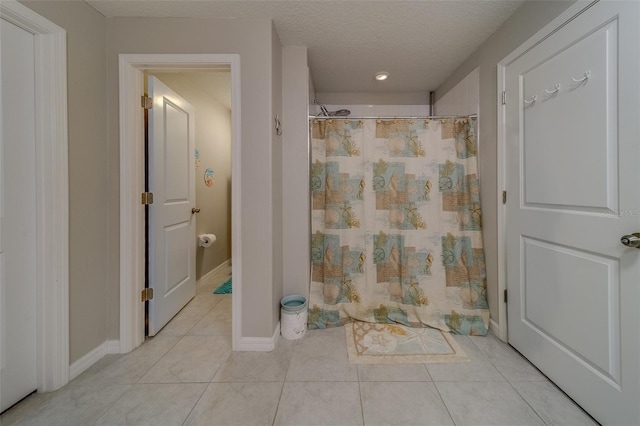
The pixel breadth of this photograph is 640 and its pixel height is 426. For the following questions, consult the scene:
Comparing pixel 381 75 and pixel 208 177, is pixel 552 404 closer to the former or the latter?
pixel 381 75

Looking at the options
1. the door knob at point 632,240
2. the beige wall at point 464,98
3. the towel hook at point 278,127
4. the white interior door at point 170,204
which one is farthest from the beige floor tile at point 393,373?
the beige wall at point 464,98

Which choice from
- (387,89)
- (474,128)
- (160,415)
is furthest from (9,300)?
(387,89)

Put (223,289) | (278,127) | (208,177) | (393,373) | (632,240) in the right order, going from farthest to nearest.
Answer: (208,177), (223,289), (278,127), (393,373), (632,240)

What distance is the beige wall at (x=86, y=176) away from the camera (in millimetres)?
1356

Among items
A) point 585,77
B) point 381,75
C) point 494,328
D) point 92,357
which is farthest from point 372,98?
point 92,357

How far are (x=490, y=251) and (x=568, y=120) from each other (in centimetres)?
94

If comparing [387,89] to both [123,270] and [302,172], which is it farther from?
[123,270]

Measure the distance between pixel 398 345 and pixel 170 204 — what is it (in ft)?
6.53

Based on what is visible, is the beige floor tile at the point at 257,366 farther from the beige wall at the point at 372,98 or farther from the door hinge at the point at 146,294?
the beige wall at the point at 372,98

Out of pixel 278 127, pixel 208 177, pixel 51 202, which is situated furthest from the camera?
pixel 208 177

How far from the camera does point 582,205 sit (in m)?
1.17

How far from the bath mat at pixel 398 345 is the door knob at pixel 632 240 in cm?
100

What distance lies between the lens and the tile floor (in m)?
1.12

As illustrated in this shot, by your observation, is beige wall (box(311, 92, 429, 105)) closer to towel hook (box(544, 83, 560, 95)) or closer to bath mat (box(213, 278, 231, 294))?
towel hook (box(544, 83, 560, 95))
